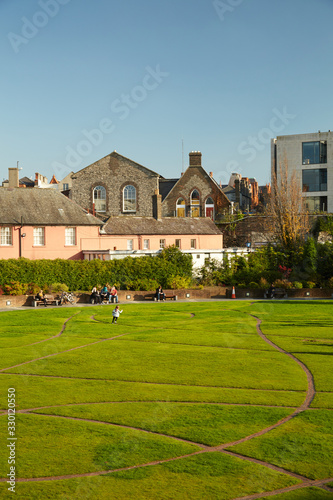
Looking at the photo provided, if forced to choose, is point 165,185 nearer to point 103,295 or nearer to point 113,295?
point 113,295

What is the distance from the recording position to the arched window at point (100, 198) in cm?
7775

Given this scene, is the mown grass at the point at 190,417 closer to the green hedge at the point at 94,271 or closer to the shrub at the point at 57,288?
the shrub at the point at 57,288

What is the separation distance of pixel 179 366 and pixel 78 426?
728 cm

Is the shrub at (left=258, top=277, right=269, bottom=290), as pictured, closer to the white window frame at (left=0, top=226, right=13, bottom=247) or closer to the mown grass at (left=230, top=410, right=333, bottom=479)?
the white window frame at (left=0, top=226, right=13, bottom=247)

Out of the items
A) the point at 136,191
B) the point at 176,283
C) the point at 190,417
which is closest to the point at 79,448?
the point at 190,417

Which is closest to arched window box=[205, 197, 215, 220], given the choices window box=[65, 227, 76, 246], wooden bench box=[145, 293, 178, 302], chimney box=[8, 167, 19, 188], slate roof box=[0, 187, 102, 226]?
slate roof box=[0, 187, 102, 226]

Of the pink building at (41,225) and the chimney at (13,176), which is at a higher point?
the chimney at (13,176)

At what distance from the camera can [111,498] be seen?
11477 millimetres

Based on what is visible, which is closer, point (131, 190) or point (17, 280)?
point (17, 280)

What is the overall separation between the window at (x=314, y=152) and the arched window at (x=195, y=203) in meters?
16.1

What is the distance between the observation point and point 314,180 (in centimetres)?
7975

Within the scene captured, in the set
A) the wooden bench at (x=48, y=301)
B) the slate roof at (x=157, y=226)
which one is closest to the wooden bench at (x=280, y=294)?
the slate roof at (x=157, y=226)

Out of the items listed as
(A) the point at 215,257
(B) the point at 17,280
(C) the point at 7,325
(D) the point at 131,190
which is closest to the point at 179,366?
(C) the point at 7,325

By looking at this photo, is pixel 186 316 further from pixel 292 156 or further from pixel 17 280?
pixel 292 156
